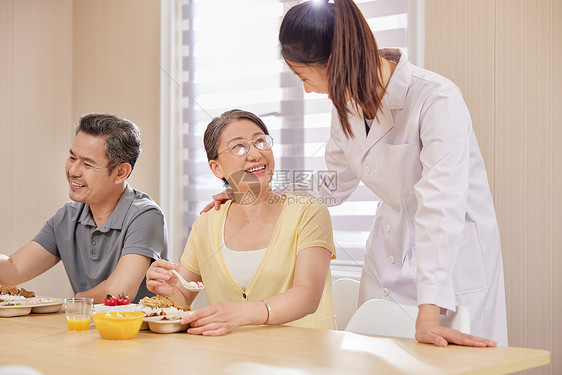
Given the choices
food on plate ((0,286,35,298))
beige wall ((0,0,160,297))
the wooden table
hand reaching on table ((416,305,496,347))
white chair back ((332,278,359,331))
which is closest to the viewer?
the wooden table

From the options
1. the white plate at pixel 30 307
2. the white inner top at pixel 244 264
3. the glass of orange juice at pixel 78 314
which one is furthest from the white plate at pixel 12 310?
the white inner top at pixel 244 264

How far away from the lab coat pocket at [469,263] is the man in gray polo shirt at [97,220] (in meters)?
0.95

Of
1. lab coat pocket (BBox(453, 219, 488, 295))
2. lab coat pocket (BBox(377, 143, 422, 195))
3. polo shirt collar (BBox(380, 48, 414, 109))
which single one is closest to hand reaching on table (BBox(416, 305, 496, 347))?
lab coat pocket (BBox(453, 219, 488, 295))

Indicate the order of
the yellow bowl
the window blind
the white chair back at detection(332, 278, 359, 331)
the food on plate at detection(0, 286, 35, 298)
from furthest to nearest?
the window blind, the white chair back at detection(332, 278, 359, 331), the food on plate at detection(0, 286, 35, 298), the yellow bowl

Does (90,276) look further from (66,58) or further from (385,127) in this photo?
(66,58)

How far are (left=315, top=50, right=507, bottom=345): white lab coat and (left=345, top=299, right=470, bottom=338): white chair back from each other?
102mm

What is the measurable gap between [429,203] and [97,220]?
126cm

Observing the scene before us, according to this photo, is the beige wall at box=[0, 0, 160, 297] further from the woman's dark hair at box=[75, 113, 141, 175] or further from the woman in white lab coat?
the woman in white lab coat

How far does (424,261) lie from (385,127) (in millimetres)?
392

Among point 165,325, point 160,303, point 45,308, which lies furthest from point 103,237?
point 165,325

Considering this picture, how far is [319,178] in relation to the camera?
191cm

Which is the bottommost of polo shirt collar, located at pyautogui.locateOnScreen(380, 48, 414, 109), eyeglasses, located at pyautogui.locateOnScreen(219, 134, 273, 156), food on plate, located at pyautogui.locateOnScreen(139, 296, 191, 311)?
food on plate, located at pyautogui.locateOnScreen(139, 296, 191, 311)

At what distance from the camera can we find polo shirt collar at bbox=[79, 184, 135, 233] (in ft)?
6.77

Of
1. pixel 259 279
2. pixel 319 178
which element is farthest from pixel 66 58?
pixel 259 279
